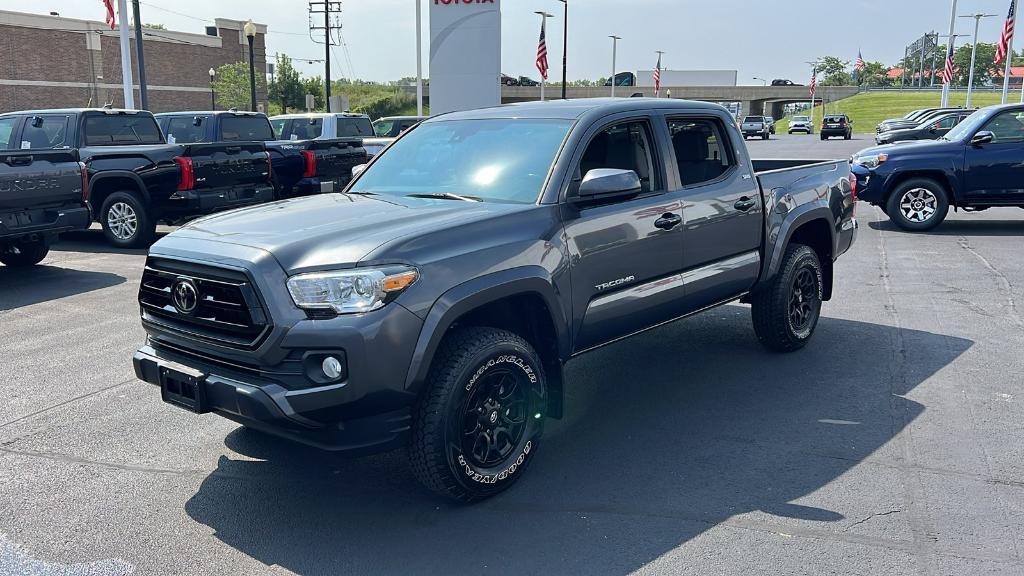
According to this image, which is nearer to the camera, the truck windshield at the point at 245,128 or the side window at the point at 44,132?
the side window at the point at 44,132

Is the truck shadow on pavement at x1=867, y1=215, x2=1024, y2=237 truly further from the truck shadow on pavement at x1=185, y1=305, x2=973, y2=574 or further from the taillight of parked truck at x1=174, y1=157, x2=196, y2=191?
the taillight of parked truck at x1=174, y1=157, x2=196, y2=191

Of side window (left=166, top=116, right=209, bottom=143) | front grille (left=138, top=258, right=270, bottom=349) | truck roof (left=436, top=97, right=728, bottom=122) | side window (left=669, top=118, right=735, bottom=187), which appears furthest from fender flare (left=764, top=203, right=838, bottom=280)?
side window (left=166, top=116, right=209, bottom=143)

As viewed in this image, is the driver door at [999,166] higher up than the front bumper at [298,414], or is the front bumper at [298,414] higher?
the driver door at [999,166]

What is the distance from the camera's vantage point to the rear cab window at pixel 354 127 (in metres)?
18.6

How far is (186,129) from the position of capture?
50.0ft

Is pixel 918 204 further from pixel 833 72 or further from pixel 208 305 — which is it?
pixel 833 72

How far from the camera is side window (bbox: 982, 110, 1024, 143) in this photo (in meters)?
12.6

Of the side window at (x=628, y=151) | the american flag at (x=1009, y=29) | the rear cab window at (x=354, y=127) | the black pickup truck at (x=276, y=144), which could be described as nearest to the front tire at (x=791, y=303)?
the side window at (x=628, y=151)

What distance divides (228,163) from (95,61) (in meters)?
59.5

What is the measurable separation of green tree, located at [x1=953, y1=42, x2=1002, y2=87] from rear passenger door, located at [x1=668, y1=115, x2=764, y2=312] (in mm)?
138573

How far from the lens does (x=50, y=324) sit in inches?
310

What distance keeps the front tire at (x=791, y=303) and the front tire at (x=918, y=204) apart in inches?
283

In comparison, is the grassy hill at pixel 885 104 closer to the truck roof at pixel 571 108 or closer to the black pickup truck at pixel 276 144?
the black pickup truck at pixel 276 144

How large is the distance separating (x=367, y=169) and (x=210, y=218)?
4.14ft
